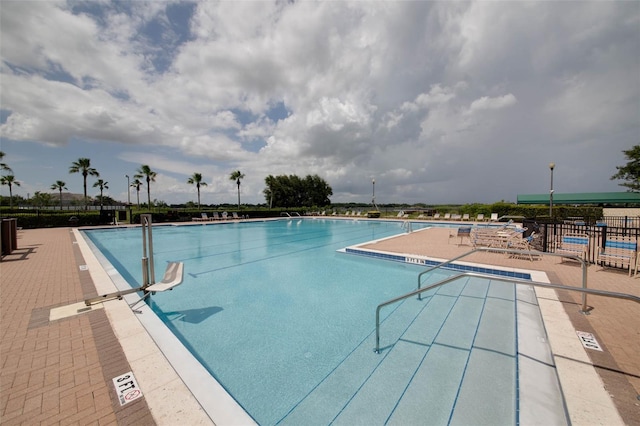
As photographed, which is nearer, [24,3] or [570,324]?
[570,324]

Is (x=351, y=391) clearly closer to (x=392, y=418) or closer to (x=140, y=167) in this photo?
(x=392, y=418)

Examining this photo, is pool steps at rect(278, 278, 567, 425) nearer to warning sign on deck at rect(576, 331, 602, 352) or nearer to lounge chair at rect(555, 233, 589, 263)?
warning sign on deck at rect(576, 331, 602, 352)

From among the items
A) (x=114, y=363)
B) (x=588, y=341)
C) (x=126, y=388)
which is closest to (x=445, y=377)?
(x=588, y=341)

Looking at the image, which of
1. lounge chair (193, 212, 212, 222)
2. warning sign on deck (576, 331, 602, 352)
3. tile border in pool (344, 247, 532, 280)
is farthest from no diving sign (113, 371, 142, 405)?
lounge chair (193, 212, 212, 222)

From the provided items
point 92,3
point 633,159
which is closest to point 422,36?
point 92,3

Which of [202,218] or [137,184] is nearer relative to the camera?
[202,218]

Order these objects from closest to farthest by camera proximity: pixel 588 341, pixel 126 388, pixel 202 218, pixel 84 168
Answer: pixel 126 388 < pixel 588 341 < pixel 202 218 < pixel 84 168

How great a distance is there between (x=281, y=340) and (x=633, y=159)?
4365 cm

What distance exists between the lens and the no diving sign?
7.11 ft

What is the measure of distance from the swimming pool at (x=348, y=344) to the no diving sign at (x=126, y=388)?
88 cm

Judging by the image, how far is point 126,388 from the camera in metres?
2.29

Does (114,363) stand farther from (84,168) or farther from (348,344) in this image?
(84,168)

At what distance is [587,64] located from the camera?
11008 mm

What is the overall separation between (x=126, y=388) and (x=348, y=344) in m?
2.55
